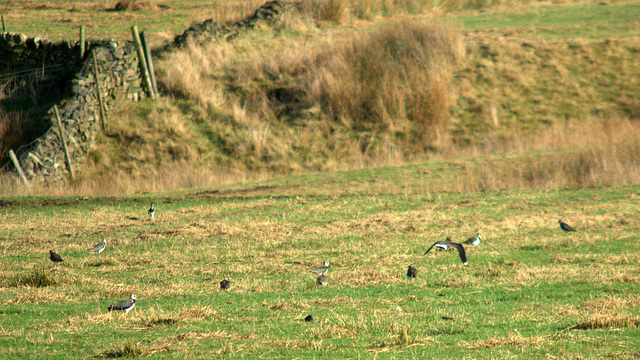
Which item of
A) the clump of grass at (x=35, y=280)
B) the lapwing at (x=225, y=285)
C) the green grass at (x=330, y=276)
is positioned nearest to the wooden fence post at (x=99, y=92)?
the green grass at (x=330, y=276)

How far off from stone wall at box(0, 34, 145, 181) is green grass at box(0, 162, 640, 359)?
176 inches

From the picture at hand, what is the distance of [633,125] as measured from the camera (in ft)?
103

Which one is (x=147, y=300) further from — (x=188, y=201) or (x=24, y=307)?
(x=188, y=201)

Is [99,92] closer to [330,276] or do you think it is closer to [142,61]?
[142,61]

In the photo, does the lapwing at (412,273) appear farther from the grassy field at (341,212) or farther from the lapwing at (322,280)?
the lapwing at (322,280)

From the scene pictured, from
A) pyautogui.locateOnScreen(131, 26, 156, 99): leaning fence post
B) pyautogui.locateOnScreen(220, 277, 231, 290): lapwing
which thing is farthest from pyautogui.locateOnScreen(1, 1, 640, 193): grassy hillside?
pyautogui.locateOnScreen(220, 277, 231, 290): lapwing

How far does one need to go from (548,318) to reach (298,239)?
27.0 feet

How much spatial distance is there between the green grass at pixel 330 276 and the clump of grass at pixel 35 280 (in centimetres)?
18

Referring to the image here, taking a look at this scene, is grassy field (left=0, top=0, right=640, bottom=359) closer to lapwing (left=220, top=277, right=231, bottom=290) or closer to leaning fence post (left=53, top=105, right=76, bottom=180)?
lapwing (left=220, top=277, right=231, bottom=290)

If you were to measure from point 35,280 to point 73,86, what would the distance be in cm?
1915

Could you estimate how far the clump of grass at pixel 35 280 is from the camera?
38.0 feet

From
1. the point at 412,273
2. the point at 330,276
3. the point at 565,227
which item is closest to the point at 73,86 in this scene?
the point at 330,276

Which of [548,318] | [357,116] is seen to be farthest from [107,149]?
[548,318]

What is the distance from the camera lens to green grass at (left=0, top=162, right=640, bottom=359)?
7770 mm
